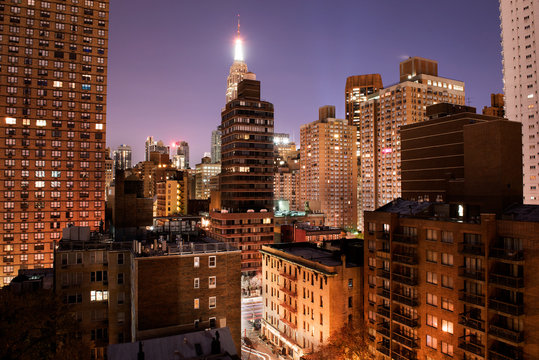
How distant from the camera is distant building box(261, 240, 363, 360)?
216 feet

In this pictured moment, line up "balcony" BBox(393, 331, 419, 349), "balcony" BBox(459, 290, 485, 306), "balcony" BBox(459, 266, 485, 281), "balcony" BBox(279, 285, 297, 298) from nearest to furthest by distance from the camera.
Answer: "balcony" BBox(459, 290, 485, 306) < "balcony" BBox(459, 266, 485, 281) < "balcony" BBox(393, 331, 419, 349) < "balcony" BBox(279, 285, 297, 298)

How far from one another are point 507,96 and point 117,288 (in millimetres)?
184625

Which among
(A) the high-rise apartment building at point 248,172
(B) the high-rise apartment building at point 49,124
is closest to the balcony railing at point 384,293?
(A) the high-rise apartment building at point 248,172

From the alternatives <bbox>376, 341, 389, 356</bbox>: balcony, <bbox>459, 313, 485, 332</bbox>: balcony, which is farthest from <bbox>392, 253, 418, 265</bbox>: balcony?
<bbox>376, 341, 389, 356</bbox>: balcony

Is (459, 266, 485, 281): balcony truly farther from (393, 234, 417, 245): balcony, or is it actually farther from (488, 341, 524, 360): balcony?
(393, 234, 417, 245): balcony

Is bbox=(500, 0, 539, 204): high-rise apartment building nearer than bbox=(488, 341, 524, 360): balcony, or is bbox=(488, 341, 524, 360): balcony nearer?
bbox=(488, 341, 524, 360): balcony

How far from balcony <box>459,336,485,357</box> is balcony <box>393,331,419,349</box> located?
7841 mm

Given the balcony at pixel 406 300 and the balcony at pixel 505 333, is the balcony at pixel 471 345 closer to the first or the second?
the balcony at pixel 505 333

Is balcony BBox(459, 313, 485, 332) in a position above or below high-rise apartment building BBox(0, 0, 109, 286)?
below

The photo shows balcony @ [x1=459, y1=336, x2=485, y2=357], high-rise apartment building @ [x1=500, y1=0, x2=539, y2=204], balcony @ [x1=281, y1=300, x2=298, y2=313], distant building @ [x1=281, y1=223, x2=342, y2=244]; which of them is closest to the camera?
balcony @ [x1=459, y1=336, x2=485, y2=357]

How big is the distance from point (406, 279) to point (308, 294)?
20992 mm

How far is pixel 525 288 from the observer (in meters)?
42.8

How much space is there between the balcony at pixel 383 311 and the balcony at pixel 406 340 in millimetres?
3029

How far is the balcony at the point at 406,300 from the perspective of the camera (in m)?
55.6
